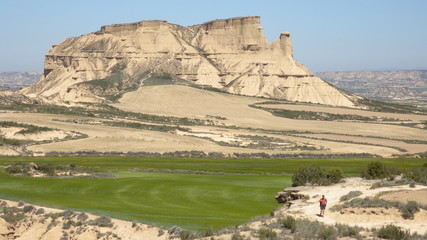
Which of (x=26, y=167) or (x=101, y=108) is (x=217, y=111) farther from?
(x=26, y=167)

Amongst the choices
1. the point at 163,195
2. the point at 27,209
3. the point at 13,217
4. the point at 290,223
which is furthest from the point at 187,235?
the point at 163,195

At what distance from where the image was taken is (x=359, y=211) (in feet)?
79.7

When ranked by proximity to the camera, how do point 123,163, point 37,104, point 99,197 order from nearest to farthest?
point 99,197
point 123,163
point 37,104

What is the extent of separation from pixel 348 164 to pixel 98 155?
76.8 ft

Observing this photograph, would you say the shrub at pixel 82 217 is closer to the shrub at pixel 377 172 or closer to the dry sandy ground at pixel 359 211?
the dry sandy ground at pixel 359 211

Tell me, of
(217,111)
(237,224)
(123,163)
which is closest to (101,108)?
(217,111)

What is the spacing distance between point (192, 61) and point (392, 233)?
160 meters

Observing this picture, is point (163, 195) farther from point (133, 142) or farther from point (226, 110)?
point (226, 110)

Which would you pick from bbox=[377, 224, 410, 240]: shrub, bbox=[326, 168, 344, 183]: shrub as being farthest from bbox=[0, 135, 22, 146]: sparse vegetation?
bbox=[377, 224, 410, 240]: shrub

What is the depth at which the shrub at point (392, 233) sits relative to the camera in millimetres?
20562

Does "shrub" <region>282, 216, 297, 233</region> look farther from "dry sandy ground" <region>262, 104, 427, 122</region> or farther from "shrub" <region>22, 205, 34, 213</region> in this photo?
"dry sandy ground" <region>262, 104, 427, 122</region>

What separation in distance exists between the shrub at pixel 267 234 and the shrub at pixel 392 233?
11.1 feet

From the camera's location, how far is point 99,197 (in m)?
31.2

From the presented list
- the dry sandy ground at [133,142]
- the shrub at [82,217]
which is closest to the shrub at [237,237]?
the shrub at [82,217]
